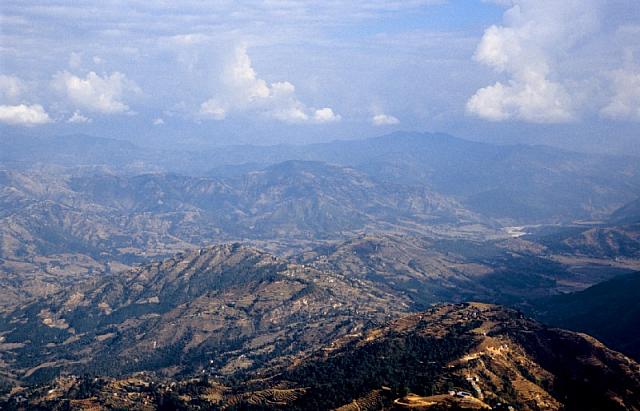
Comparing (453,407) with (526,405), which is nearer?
(453,407)

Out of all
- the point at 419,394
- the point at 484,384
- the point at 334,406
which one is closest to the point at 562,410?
the point at 484,384

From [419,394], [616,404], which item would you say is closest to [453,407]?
[419,394]

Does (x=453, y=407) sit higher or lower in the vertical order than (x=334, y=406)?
higher

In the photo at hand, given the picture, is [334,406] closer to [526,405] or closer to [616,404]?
[526,405]

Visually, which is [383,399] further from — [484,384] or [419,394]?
[484,384]

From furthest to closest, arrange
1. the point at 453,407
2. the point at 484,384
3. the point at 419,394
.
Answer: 1. the point at 484,384
2. the point at 419,394
3. the point at 453,407

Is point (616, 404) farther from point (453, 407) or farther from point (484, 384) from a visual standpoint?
point (453, 407)

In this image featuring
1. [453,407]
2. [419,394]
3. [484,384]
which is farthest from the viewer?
[484,384]

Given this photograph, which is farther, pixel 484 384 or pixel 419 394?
pixel 484 384
